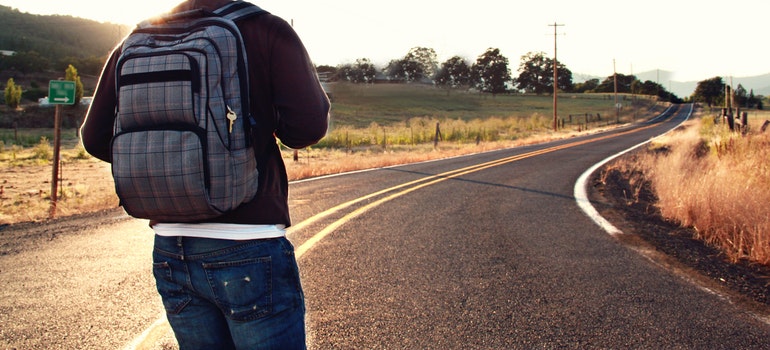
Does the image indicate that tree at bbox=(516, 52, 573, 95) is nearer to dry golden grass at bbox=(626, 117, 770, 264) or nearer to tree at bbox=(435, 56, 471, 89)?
tree at bbox=(435, 56, 471, 89)

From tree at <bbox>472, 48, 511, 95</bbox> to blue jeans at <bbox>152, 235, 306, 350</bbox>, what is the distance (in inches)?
4973

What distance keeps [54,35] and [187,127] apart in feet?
501

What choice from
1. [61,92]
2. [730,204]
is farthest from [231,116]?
[61,92]

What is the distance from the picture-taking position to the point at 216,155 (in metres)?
1.61

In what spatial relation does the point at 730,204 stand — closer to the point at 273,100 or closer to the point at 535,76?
the point at 273,100

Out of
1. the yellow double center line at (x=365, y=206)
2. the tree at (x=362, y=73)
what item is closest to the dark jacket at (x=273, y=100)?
the yellow double center line at (x=365, y=206)

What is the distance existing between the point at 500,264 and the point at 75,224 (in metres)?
5.48

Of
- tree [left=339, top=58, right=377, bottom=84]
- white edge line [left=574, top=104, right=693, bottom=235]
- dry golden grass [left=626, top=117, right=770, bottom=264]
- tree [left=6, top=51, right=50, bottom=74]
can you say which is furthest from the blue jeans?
tree [left=6, top=51, right=50, bottom=74]

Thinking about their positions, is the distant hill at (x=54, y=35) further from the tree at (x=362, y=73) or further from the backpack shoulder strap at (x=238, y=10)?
the backpack shoulder strap at (x=238, y=10)

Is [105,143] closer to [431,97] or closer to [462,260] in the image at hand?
[462,260]

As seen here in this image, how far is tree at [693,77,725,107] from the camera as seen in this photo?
387 ft

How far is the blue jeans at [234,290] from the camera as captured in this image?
167cm

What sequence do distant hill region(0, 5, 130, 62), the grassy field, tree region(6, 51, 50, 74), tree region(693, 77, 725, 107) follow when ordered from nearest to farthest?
the grassy field
tree region(6, 51, 50, 74)
distant hill region(0, 5, 130, 62)
tree region(693, 77, 725, 107)

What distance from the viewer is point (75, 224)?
7.32 meters
